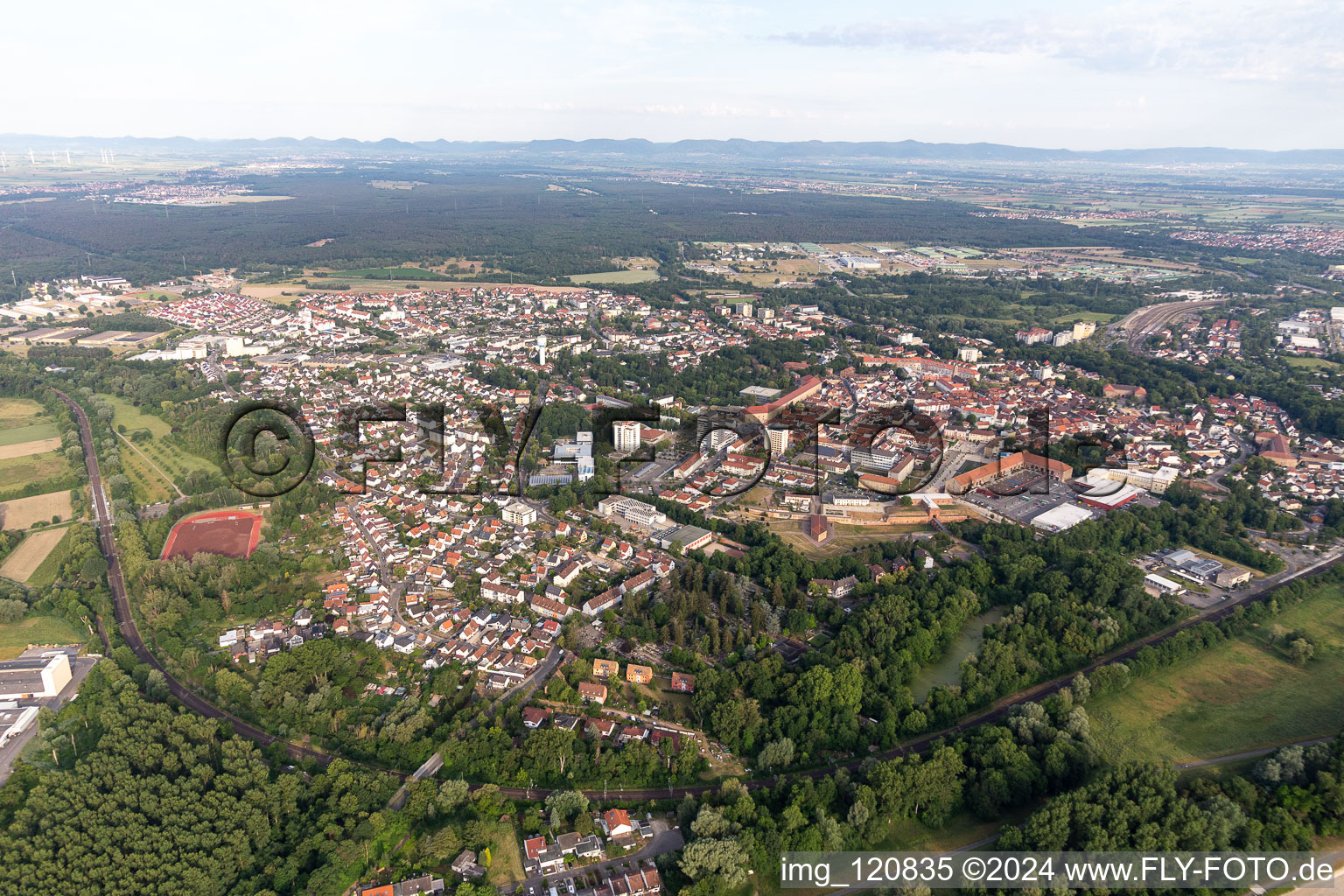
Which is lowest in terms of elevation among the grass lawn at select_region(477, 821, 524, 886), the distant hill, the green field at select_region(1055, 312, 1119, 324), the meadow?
the grass lawn at select_region(477, 821, 524, 886)

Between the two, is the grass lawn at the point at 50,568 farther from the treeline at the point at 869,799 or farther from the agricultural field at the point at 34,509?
the treeline at the point at 869,799

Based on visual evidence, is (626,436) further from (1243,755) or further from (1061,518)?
(1243,755)

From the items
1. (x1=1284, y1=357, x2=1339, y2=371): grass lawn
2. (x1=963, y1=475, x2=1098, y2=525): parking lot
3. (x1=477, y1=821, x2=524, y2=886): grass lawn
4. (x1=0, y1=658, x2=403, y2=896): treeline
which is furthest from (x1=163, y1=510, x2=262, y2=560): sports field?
(x1=1284, y1=357, x2=1339, y2=371): grass lawn

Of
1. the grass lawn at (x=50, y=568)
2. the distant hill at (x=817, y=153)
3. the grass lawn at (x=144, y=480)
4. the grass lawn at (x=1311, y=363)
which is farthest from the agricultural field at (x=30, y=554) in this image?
the distant hill at (x=817, y=153)

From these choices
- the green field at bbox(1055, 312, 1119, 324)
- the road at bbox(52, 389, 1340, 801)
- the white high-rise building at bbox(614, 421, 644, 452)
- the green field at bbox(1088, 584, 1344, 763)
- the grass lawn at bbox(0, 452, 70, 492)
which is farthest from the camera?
the green field at bbox(1055, 312, 1119, 324)

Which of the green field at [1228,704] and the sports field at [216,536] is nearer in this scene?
the green field at [1228,704]

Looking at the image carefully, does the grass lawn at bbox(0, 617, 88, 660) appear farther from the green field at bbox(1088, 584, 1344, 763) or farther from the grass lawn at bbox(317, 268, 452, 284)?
the grass lawn at bbox(317, 268, 452, 284)

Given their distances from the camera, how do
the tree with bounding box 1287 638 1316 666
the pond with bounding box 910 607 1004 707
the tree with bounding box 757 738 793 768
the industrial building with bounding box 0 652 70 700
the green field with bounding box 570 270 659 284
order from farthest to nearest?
the green field with bounding box 570 270 659 284, the tree with bounding box 1287 638 1316 666, the pond with bounding box 910 607 1004 707, the industrial building with bounding box 0 652 70 700, the tree with bounding box 757 738 793 768
